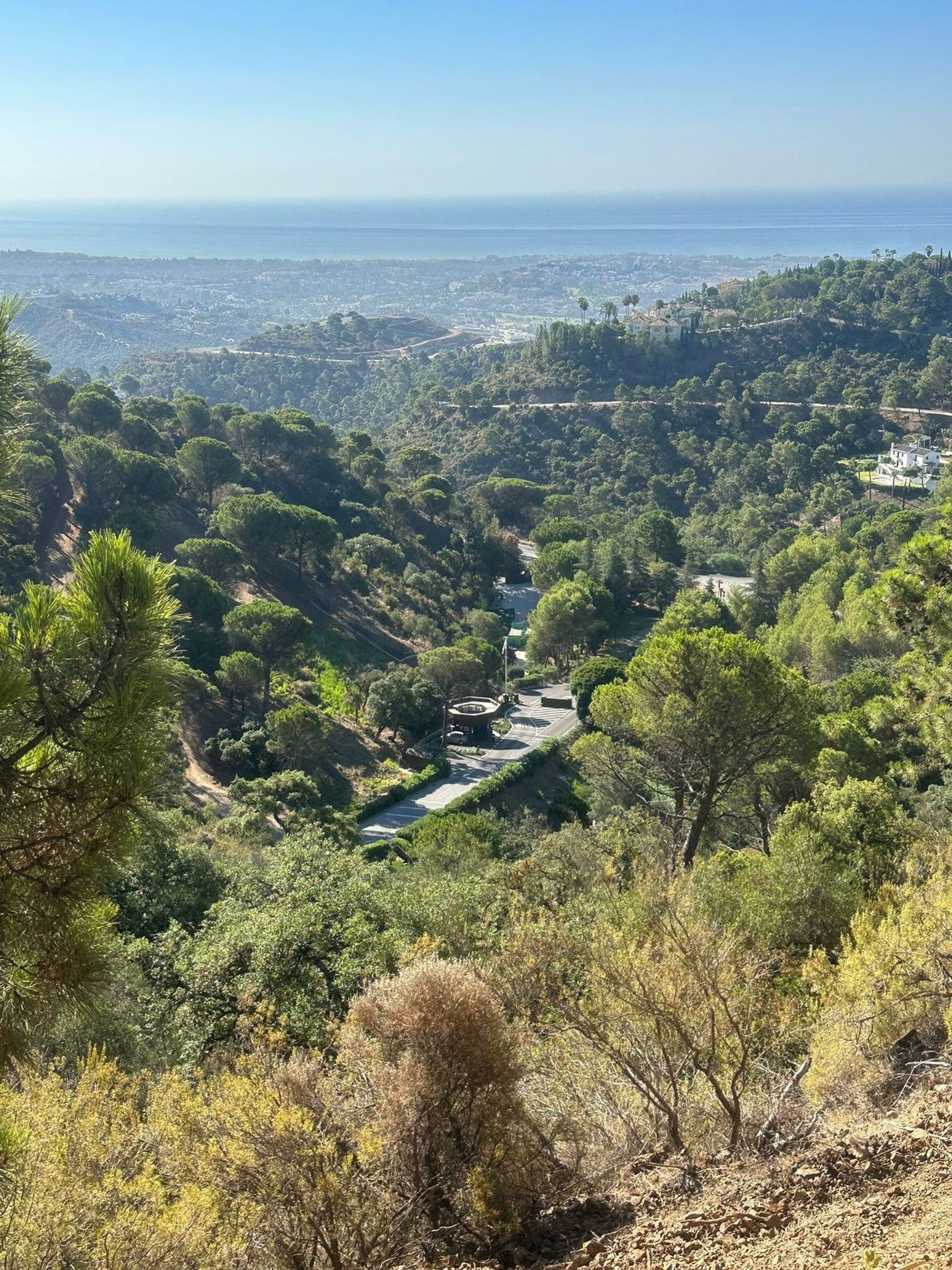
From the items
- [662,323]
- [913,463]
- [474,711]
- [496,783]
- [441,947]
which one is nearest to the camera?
[441,947]

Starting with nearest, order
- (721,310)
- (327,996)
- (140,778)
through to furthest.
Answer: (140,778), (327,996), (721,310)

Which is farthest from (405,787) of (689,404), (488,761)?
(689,404)

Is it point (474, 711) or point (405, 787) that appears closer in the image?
point (405, 787)

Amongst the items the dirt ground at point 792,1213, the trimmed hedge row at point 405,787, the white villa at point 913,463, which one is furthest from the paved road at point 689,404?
the dirt ground at point 792,1213

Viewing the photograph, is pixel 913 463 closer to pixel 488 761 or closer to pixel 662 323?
pixel 662 323

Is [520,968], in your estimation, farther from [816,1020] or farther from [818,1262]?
[818,1262]

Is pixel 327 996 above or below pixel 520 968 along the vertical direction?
below

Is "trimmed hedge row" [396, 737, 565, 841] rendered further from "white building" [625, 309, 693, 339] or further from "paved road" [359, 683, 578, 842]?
"white building" [625, 309, 693, 339]

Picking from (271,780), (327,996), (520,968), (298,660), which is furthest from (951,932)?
(298,660)
